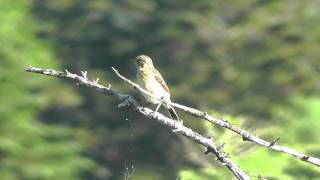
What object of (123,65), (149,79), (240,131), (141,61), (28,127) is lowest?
(240,131)

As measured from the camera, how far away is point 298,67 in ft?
146

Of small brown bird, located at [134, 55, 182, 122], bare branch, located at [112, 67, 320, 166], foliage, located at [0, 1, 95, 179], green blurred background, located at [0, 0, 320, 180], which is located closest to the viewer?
bare branch, located at [112, 67, 320, 166]

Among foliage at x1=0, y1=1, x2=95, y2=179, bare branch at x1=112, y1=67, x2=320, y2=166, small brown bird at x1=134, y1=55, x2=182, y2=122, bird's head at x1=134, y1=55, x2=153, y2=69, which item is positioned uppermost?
foliage at x1=0, y1=1, x2=95, y2=179

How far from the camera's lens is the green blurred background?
38.9m

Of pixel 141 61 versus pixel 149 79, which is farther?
A: pixel 141 61

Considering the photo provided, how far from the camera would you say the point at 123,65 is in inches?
1764

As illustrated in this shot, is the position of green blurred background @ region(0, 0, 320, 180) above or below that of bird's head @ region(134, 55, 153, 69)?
above

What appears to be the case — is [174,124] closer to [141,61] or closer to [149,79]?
[149,79]

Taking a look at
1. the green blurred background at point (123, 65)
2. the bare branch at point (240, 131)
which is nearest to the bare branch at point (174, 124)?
the bare branch at point (240, 131)

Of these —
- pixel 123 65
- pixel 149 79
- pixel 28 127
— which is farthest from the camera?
pixel 123 65

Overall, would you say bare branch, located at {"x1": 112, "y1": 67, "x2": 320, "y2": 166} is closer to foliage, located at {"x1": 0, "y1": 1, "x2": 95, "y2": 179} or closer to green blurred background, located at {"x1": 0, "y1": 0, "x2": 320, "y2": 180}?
foliage, located at {"x1": 0, "y1": 1, "x2": 95, "y2": 179}

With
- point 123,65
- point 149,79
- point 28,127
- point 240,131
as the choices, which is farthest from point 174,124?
point 123,65

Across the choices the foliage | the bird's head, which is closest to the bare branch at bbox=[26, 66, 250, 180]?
the bird's head

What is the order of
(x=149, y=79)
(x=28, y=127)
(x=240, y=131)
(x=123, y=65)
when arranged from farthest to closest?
(x=123, y=65) < (x=28, y=127) < (x=149, y=79) < (x=240, y=131)
